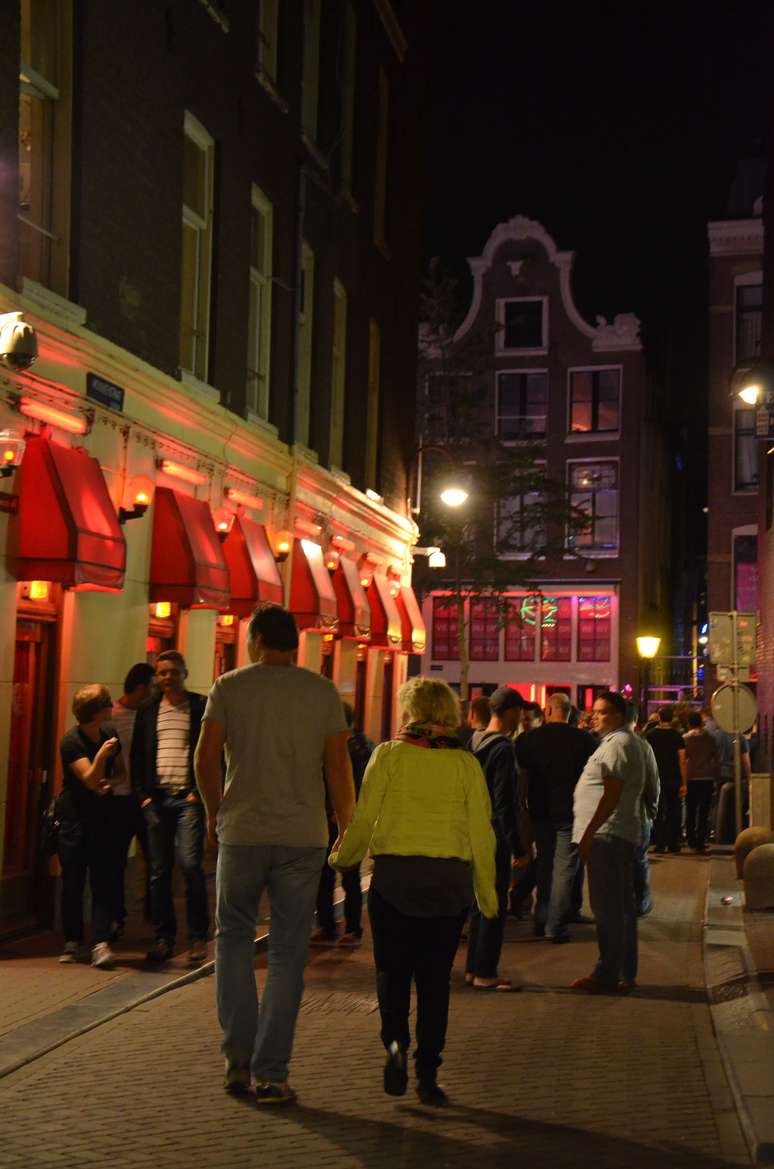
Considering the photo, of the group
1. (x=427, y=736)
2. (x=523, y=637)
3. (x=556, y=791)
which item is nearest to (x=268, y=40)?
(x=556, y=791)

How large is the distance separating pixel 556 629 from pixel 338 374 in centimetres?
3080

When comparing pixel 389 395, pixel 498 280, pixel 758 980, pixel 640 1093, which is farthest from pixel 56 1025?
pixel 498 280

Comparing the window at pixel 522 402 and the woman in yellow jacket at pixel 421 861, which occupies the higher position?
the window at pixel 522 402

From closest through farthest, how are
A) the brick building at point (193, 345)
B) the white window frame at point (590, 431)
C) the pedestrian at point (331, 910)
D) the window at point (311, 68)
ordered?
the pedestrian at point (331, 910)
the brick building at point (193, 345)
the window at point (311, 68)
the white window frame at point (590, 431)

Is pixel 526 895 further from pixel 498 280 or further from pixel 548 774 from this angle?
pixel 498 280

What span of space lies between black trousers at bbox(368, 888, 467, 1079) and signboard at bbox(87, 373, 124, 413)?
7590mm

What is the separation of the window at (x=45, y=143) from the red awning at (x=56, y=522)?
5.57ft

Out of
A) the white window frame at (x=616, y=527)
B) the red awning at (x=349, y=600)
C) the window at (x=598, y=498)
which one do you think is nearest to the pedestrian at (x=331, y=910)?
the red awning at (x=349, y=600)

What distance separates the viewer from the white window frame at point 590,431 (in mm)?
53406

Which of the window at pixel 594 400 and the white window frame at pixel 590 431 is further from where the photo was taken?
the window at pixel 594 400

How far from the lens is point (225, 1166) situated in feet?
18.8

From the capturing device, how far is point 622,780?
10.2 meters

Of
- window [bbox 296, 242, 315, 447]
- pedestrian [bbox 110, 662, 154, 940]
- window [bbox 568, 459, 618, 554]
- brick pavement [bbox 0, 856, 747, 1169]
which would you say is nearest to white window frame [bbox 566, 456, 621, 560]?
window [bbox 568, 459, 618, 554]

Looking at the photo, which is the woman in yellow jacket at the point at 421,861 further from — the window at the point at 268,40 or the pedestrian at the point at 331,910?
the window at the point at 268,40
